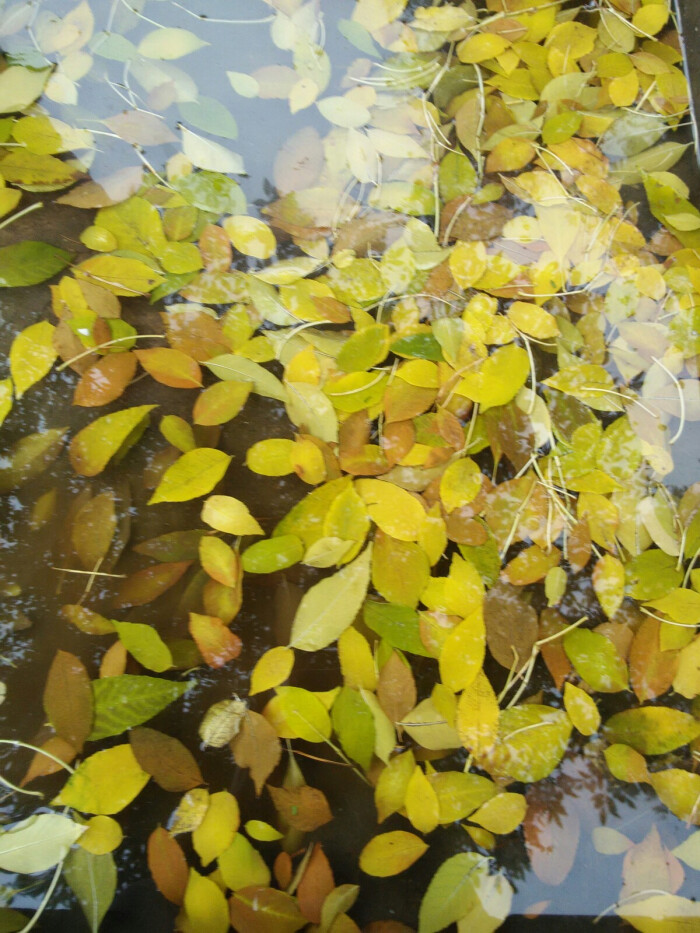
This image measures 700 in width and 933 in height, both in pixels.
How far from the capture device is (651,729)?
2.05 ft

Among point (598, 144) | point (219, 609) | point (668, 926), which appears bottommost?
point (668, 926)

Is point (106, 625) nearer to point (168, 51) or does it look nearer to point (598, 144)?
point (168, 51)

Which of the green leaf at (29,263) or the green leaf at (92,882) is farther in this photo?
the green leaf at (29,263)

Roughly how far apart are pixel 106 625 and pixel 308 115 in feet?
2.09

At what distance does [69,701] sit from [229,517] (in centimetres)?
24

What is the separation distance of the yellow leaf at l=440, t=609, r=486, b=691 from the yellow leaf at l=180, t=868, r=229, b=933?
29cm

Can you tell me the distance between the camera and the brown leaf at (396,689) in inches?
23.8

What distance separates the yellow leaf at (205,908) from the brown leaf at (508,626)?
347mm

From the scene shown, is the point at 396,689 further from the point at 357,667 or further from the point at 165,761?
the point at 165,761

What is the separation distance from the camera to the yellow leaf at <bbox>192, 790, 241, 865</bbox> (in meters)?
0.58

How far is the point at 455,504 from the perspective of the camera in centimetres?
63

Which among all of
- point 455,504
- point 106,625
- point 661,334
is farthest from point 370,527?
point 661,334

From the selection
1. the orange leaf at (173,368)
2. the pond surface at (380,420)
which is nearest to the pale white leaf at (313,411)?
the pond surface at (380,420)

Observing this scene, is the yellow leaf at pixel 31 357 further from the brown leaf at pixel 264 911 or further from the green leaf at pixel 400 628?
the brown leaf at pixel 264 911
